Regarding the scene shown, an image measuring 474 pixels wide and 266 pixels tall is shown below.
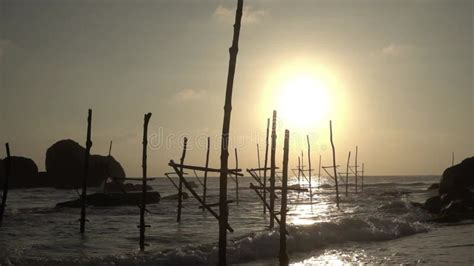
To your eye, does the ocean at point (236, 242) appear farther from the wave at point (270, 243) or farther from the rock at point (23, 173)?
the rock at point (23, 173)

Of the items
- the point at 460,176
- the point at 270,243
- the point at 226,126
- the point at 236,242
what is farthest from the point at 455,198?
the point at 226,126

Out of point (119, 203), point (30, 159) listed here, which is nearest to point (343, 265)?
point (119, 203)

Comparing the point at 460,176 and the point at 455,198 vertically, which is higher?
the point at 460,176

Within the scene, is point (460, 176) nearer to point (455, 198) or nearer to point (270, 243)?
point (455, 198)

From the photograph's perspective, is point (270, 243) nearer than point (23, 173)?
Yes

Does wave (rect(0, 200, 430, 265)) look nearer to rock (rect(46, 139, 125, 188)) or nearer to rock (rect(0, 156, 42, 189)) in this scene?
rock (rect(46, 139, 125, 188))

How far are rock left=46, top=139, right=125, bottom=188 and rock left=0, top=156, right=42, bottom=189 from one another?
2632 millimetres

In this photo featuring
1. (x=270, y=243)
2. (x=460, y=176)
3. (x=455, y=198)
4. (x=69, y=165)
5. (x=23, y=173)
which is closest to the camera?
(x=270, y=243)

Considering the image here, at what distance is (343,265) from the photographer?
14.9 meters

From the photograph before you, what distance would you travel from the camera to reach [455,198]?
3130 cm

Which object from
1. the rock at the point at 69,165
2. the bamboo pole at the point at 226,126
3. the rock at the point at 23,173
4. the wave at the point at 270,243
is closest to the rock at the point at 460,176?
the wave at the point at 270,243

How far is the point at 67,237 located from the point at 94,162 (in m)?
68.5

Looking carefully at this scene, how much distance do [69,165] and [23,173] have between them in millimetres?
8570

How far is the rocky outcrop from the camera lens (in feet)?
89.8
